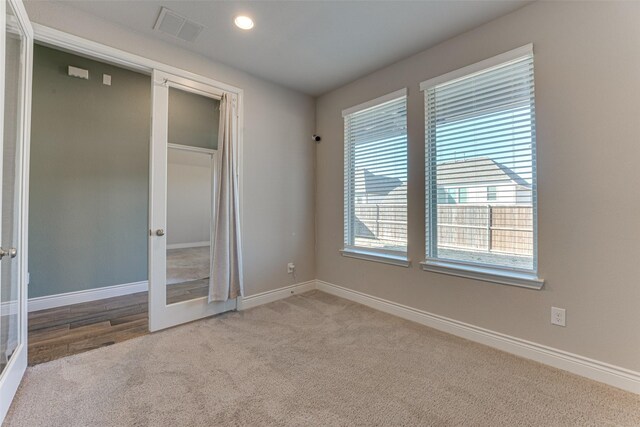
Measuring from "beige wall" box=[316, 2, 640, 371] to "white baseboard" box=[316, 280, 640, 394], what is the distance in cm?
5

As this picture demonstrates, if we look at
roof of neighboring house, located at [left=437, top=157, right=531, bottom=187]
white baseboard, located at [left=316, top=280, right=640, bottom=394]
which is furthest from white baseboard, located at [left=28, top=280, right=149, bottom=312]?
roof of neighboring house, located at [left=437, top=157, right=531, bottom=187]

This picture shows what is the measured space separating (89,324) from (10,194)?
1.60 m

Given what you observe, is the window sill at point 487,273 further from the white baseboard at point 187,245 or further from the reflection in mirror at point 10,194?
the reflection in mirror at point 10,194

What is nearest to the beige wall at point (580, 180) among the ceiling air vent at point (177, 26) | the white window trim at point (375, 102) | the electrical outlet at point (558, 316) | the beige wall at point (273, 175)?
the electrical outlet at point (558, 316)

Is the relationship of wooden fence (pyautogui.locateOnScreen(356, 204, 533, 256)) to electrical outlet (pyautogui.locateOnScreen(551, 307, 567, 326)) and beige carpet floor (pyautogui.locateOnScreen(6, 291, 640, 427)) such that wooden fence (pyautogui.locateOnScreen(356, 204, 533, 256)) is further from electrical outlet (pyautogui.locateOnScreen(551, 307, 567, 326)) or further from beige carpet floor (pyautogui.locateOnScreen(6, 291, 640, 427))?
beige carpet floor (pyautogui.locateOnScreen(6, 291, 640, 427))

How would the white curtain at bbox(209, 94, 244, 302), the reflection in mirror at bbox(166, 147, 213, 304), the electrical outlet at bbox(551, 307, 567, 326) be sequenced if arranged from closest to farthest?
the electrical outlet at bbox(551, 307, 567, 326) → the reflection in mirror at bbox(166, 147, 213, 304) → the white curtain at bbox(209, 94, 244, 302)

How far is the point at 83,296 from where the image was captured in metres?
3.38

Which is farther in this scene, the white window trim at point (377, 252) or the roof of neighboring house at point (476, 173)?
the white window trim at point (377, 252)

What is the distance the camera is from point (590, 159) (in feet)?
6.18

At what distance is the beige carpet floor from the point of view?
1524 millimetres

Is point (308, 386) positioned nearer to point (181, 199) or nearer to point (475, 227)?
point (475, 227)

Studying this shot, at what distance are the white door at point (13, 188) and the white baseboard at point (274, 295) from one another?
170cm

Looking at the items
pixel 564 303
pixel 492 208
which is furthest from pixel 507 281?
pixel 492 208

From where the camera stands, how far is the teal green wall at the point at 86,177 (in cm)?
317
